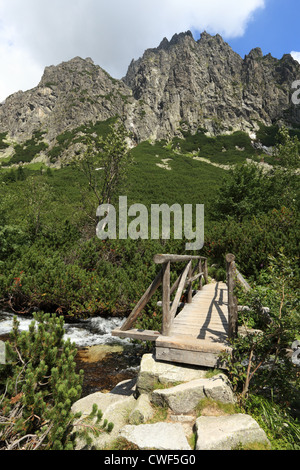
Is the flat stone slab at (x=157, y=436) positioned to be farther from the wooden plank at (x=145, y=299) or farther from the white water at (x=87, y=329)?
the white water at (x=87, y=329)

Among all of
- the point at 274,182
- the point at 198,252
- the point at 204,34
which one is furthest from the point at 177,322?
the point at 204,34

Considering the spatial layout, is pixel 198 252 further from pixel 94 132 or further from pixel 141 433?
pixel 94 132

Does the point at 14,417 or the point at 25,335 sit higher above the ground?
the point at 25,335

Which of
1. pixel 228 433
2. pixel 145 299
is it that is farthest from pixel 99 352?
pixel 228 433

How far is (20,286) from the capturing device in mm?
9289

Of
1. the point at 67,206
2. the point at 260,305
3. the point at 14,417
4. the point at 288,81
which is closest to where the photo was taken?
the point at 14,417

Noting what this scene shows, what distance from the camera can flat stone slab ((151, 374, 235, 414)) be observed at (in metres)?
3.53

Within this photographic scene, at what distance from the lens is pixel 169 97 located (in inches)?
4441

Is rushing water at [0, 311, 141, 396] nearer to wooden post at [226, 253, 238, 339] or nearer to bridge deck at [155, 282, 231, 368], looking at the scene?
bridge deck at [155, 282, 231, 368]

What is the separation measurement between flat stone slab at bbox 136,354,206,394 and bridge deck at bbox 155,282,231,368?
0.13 m

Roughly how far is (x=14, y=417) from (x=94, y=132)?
3397 inches

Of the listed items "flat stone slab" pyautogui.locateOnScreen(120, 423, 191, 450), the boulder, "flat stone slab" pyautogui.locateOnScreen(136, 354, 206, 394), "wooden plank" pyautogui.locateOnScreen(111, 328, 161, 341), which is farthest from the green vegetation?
"wooden plank" pyautogui.locateOnScreen(111, 328, 161, 341)

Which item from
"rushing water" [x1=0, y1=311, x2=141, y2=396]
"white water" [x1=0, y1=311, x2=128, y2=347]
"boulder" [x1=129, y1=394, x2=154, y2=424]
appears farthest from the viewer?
"white water" [x1=0, y1=311, x2=128, y2=347]

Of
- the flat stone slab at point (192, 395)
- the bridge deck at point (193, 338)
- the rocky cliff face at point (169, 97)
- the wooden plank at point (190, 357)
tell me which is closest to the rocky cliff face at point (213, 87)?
the rocky cliff face at point (169, 97)
